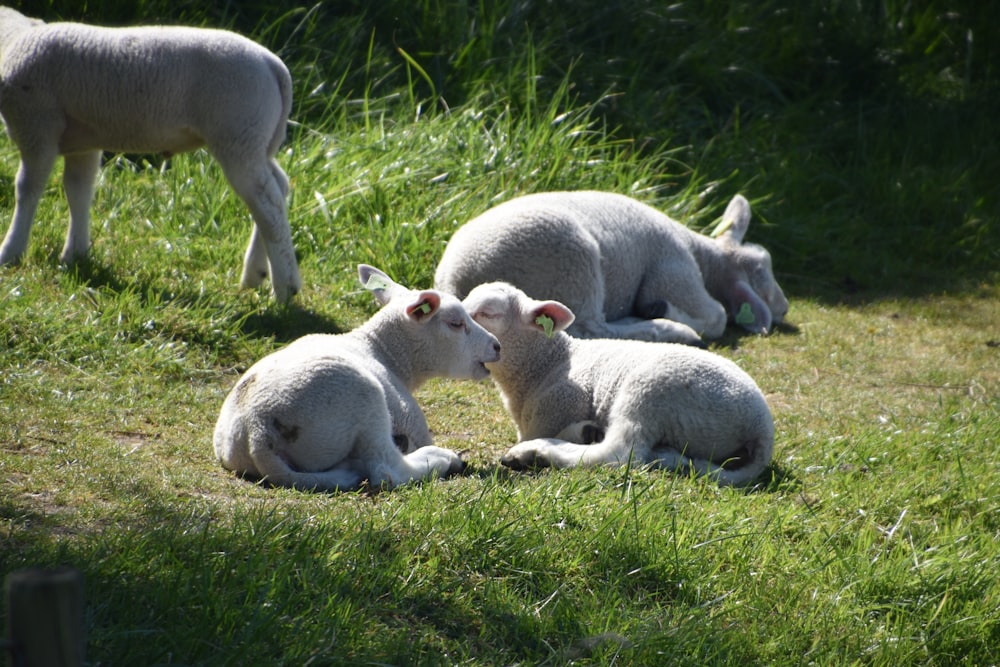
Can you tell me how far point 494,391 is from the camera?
5801mm

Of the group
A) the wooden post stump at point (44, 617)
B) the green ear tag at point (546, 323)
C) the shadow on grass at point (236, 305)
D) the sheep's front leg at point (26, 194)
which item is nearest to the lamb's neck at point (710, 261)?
the shadow on grass at point (236, 305)

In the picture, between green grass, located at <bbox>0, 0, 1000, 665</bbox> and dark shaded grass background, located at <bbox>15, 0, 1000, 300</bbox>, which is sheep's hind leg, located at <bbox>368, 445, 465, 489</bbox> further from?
dark shaded grass background, located at <bbox>15, 0, 1000, 300</bbox>

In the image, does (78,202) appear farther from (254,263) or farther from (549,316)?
(549,316)

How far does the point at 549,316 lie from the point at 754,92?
6303 millimetres

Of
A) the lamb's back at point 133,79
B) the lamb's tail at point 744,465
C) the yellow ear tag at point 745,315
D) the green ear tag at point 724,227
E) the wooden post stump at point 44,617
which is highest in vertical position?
the wooden post stump at point 44,617

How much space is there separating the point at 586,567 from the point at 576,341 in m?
1.72

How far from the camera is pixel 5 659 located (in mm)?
2545

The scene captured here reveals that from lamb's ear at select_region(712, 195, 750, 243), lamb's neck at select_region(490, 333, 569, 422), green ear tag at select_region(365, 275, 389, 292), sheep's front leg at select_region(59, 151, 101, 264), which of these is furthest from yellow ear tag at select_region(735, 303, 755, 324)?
sheep's front leg at select_region(59, 151, 101, 264)

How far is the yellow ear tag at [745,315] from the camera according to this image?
288 inches

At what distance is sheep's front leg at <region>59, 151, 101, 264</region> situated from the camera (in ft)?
19.9

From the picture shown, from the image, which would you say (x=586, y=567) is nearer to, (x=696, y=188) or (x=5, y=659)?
(x=5, y=659)

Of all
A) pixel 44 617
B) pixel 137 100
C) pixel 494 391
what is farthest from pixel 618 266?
pixel 44 617

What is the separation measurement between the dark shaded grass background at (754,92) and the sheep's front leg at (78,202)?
7.82ft

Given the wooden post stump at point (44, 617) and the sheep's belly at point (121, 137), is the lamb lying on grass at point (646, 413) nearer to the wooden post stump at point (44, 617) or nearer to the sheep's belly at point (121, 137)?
the sheep's belly at point (121, 137)
